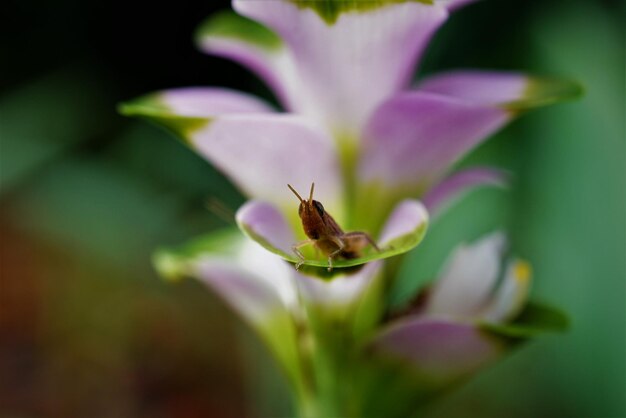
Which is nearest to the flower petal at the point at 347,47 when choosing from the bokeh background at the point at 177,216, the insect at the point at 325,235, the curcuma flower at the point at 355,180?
the curcuma flower at the point at 355,180

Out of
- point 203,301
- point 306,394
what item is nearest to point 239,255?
point 306,394

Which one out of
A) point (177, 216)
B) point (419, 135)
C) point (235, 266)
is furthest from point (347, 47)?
point (177, 216)

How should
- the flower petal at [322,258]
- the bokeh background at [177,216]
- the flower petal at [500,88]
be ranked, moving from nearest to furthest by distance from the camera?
the flower petal at [322,258] < the flower petal at [500,88] < the bokeh background at [177,216]

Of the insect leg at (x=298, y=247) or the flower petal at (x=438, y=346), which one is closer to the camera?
the insect leg at (x=298, y=247)

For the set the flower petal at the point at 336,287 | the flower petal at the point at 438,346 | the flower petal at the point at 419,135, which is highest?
the flower petal at the point at 419,135

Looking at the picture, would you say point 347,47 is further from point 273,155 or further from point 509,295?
point 509,295

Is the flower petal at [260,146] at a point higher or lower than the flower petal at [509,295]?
higher

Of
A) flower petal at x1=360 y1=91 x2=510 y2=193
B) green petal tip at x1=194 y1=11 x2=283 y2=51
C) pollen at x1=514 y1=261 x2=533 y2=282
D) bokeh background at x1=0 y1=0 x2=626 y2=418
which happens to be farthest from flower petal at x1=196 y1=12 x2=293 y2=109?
bokeh background at x1=0 y1=0 x2=626 y2=418

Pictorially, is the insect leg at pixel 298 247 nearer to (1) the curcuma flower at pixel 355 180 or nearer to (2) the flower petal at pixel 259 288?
(1) the curcuma flower at pixel 355 180
